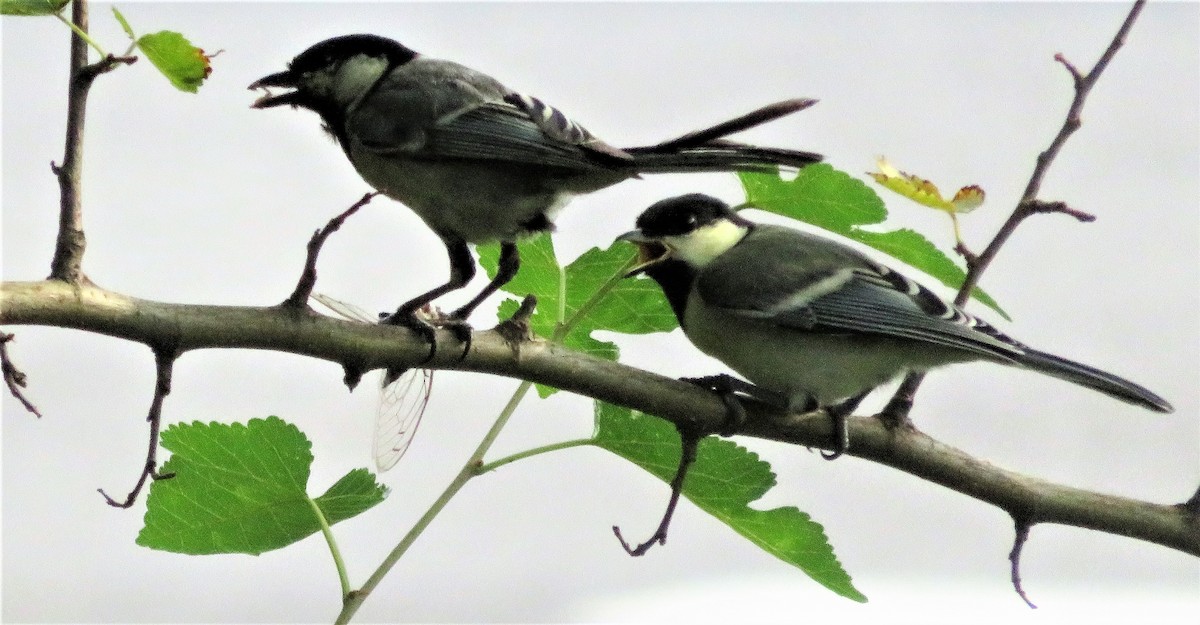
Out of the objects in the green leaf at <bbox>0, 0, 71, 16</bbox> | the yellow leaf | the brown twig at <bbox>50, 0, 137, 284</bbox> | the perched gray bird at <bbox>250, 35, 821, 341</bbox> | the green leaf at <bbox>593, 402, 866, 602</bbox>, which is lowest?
the green leaf at <bbox>593, 402, 866, 602</bbox>

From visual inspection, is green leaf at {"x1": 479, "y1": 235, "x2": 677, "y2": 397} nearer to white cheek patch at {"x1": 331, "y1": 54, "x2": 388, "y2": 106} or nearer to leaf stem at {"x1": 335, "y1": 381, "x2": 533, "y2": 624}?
leaf stem at {"x1": 335, "y1": 381, "x2": 533, "y2": 624}

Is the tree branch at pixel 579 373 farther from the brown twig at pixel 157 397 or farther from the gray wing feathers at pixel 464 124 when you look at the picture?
the gray wing feathers at pixel 464 124

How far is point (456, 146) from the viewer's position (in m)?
1.36

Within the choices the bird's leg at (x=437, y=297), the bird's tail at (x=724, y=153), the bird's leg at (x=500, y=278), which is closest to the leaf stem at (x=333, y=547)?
the bird's leg at (x=437, y=297)

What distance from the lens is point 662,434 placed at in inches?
39.6

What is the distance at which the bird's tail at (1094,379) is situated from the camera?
3.75 ft

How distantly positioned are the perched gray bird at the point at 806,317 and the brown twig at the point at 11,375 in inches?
23.6

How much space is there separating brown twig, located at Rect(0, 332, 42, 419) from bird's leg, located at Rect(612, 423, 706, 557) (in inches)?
17.4

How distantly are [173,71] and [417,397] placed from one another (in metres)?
0.52

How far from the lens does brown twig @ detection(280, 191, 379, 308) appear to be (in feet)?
2.40

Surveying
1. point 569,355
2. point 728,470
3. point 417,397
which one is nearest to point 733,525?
point 728,470

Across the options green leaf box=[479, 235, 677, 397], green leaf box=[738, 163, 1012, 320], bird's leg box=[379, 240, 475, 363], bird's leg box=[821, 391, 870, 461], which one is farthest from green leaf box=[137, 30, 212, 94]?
bird's leg box=[821, 391, 870, 461]

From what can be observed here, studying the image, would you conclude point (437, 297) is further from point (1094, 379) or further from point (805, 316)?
point (1094, 379)

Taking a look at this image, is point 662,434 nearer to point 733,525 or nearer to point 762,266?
point 733,525
